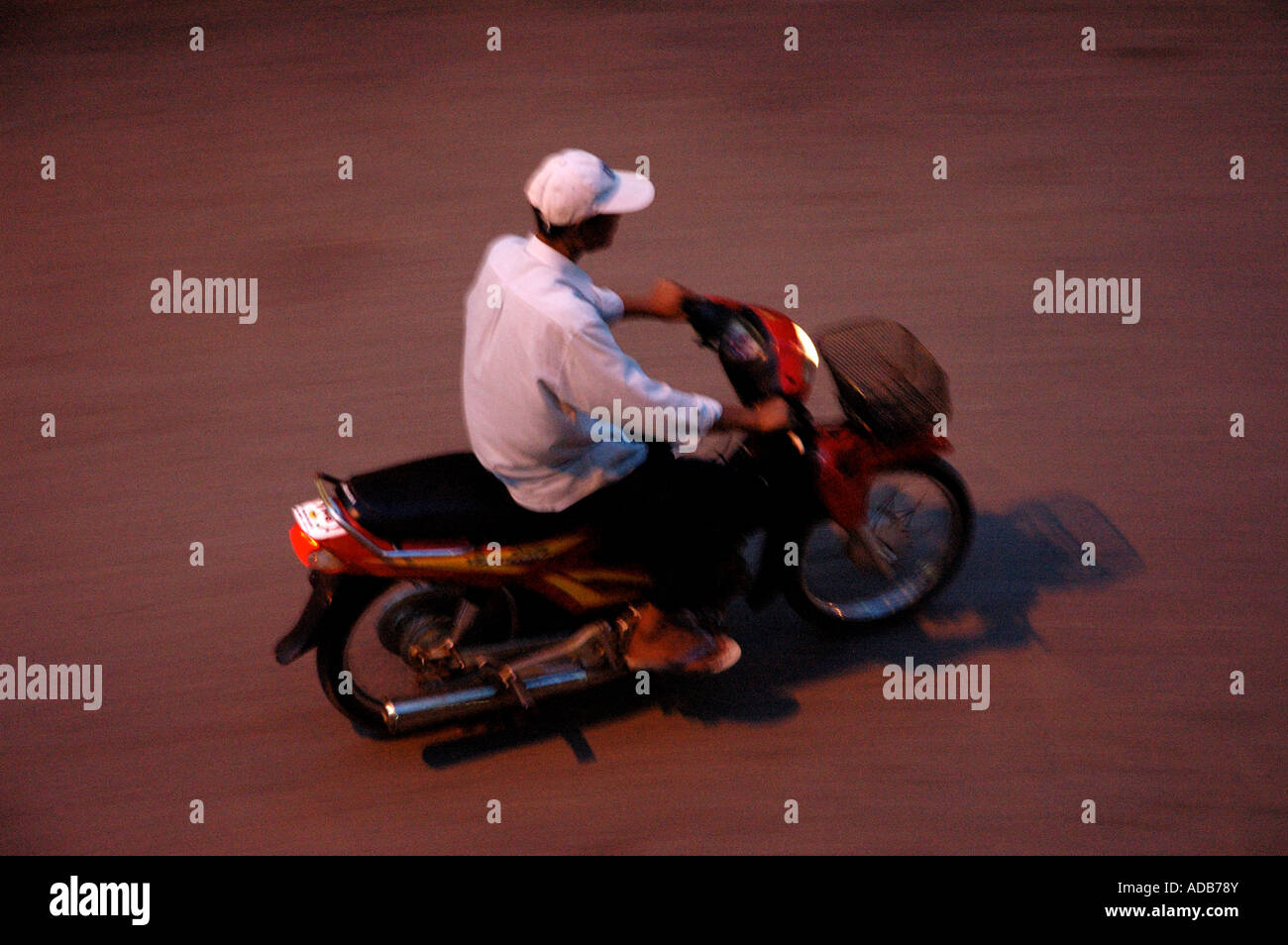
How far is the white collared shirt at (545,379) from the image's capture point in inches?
115

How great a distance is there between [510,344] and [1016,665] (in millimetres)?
2175

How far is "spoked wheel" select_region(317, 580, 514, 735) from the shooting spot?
3.62 meters

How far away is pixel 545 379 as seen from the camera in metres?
2.95

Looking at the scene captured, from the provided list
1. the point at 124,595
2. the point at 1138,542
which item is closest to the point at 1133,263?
the point at 1138,542

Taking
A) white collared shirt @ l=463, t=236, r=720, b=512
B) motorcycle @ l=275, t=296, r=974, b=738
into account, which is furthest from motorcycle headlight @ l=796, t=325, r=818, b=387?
white collared shirt @ l=463, t=236, r=720, b=512

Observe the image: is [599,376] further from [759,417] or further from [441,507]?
[441,507]

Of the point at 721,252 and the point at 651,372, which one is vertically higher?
the point at 721,252

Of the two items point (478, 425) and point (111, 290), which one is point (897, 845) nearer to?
point (478, 425)

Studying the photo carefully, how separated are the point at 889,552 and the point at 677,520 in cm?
103

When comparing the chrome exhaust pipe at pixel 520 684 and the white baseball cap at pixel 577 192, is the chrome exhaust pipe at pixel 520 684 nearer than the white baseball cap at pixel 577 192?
No

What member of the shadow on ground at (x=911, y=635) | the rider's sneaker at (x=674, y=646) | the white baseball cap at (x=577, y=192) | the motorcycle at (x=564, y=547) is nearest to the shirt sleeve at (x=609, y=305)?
the motorcycle at (x=564, y=547)

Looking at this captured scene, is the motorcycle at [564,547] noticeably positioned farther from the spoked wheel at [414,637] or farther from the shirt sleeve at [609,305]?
the shirt sleeve at [609,305]

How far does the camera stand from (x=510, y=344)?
2.97 metres

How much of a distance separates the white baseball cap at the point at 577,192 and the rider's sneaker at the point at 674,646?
1.33 metres
